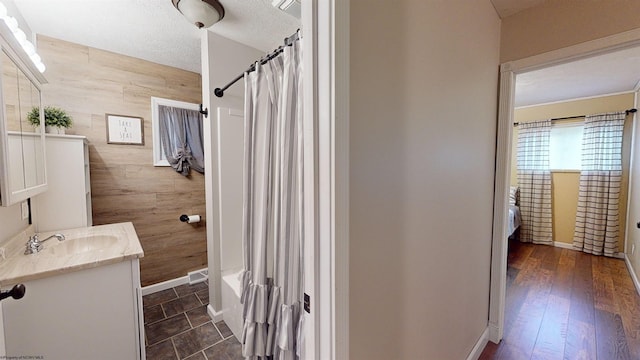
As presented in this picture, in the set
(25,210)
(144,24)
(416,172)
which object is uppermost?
(144,24)

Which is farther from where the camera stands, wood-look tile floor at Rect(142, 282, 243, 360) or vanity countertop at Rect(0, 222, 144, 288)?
wood-look tile floor at Rect(142, 282, 243, 360)

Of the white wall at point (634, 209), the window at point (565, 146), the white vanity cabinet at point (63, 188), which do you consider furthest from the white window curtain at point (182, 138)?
the window at point (565, 146)

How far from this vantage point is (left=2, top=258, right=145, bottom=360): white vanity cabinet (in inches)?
42.1

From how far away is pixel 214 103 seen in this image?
1984 millimetres

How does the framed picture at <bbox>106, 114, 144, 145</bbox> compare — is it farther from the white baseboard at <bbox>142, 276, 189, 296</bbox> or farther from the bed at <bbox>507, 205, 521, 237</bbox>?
the bed at <bbox>507, 205, 521, 237</bbox>

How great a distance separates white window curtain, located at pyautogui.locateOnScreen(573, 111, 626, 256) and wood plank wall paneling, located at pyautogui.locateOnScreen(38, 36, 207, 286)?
5.45m

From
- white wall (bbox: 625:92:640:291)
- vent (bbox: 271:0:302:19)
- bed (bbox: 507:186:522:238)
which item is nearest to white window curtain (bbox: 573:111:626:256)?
white wall (bbox: 625:92:640:291)

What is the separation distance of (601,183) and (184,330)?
5.51 m

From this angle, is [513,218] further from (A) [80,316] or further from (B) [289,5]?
(A) [80,316]

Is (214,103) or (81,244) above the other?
(214,103)

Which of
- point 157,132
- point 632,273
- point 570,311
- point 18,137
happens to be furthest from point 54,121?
point 632,273

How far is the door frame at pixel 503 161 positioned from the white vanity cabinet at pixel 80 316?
240 centimetres

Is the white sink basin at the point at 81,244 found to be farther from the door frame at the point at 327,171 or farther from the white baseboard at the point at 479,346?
the white baseboard at the point at 479,346

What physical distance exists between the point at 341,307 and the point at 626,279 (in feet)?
13.6
